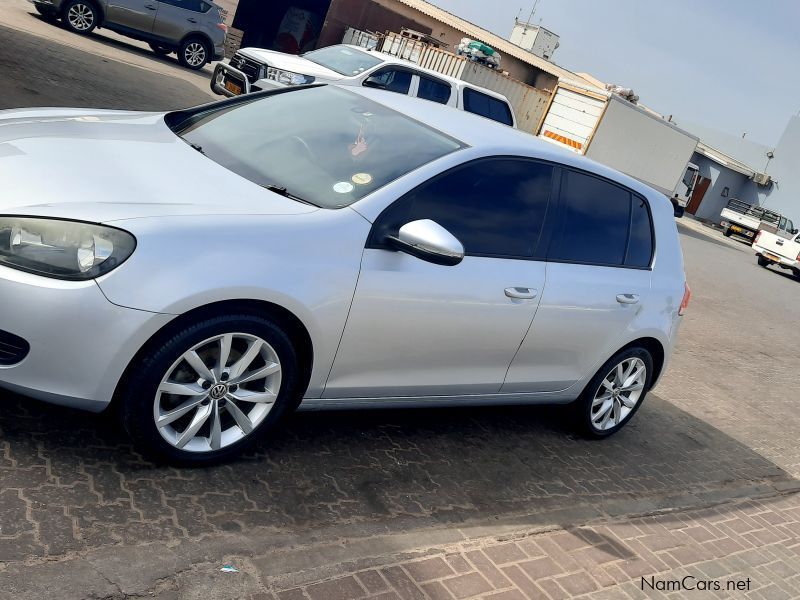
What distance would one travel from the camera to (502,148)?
15.3 feet

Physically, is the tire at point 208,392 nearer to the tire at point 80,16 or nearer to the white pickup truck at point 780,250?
the tire at point 80,16

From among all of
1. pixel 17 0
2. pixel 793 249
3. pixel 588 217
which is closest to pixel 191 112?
pixel 588 217

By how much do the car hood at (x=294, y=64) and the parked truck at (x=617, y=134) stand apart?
12.1 meters

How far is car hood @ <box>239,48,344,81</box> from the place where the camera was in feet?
49.3

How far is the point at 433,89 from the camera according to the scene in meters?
15.9

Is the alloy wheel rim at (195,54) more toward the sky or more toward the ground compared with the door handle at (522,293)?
more toward the ground

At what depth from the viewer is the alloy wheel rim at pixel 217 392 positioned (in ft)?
11.7

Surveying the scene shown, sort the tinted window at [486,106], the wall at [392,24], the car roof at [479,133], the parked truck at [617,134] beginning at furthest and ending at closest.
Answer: the wall at [392,24], the parked truck at [617,134], the tinted window at [486,106], the car roof at [479,133]

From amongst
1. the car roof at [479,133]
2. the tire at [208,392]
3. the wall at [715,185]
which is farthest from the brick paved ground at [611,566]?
the wall at [715,185]

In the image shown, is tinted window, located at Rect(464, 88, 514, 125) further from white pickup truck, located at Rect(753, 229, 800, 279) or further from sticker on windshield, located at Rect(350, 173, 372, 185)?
white pickup truck, located at Rect(753, 229, 800, 279)

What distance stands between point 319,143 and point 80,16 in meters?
17.6

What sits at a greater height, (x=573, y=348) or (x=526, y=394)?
(x=573, y=348)

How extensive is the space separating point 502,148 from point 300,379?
1729 millimetres

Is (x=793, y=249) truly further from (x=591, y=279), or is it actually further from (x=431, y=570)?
(x=431, y=570)
